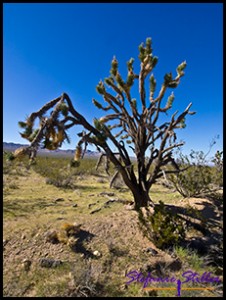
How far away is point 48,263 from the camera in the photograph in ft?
13.7

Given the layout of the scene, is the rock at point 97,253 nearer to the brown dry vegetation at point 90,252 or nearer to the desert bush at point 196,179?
the brown dry vegetation at point 90,252

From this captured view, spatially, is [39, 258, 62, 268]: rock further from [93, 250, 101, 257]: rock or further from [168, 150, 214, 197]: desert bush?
[168, 150, 214, 197]: desert bush

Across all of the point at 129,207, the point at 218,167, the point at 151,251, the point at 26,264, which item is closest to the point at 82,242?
the point at 26,264

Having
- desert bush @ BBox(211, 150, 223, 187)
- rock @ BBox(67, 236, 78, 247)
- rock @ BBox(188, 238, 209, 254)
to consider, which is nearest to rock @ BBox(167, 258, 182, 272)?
→ rock @ BBox(188, 238, 209, 254)

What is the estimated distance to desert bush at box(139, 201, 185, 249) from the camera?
4.76m

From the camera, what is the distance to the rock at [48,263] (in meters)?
4.15

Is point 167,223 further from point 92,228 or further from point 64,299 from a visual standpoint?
point 64,299

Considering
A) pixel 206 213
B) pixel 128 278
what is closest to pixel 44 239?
pixel 128 278

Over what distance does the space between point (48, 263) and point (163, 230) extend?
258cm

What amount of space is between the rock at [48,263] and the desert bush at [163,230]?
213cm

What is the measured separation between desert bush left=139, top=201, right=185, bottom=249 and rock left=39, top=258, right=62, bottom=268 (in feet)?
6.97

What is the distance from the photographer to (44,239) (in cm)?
495

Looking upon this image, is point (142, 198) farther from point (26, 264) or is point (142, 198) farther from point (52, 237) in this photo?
point (26, 264)

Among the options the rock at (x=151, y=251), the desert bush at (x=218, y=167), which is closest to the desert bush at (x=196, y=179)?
the desert bush at (x=218, y=167)
